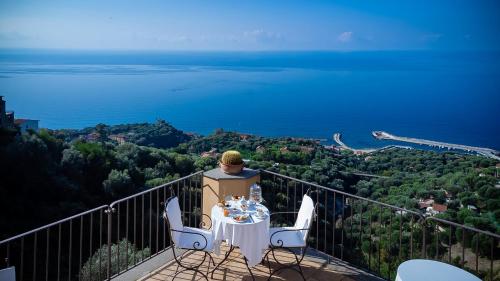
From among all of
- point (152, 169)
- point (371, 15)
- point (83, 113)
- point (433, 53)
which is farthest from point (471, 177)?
point (433, 53)

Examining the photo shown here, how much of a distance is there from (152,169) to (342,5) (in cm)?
4946

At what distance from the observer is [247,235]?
418cm

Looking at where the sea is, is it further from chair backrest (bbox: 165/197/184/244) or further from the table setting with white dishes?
chair backrest (bbox: 165/197/184/244)

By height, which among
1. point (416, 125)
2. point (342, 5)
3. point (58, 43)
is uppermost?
point (342, 5)

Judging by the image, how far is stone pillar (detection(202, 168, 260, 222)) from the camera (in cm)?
539

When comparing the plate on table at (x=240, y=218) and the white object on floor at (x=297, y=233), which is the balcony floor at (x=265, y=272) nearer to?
the white object on floor at (x=297, y=233)

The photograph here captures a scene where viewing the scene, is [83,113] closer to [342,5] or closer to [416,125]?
[342,5]

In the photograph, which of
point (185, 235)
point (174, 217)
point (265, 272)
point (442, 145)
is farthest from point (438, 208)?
point (442, 145)

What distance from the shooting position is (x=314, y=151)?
A: 990 inches

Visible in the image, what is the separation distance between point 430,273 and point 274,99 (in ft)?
253

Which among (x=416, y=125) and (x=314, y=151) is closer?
(x=314, y=151)

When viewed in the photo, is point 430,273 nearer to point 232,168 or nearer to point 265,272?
point 265,272

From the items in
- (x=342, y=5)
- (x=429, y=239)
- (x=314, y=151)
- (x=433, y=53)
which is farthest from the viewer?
(x=433, y=53)

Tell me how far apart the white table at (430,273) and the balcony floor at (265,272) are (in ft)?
5.88
